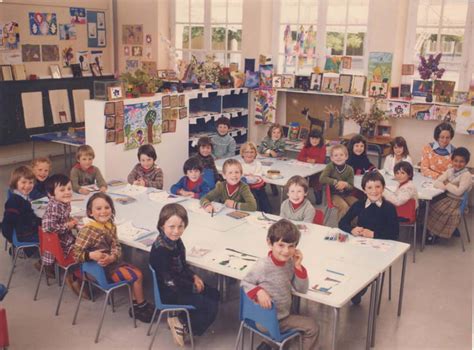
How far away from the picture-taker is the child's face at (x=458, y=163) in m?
6.01

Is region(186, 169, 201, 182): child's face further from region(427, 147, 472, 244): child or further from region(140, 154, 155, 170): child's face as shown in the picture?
region(427, 147, 472, 244): child

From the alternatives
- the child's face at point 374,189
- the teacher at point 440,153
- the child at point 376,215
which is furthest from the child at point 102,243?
the teacher at point 440,153

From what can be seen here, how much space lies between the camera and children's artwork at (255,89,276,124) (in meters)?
8.95

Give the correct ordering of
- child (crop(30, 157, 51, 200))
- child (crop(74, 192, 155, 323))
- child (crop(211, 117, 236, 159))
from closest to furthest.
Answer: child (crop(74, 192, 155, 323)) → child (crop(30, 157, 51, 200)) → child (crop(211, 117, 236, 159))

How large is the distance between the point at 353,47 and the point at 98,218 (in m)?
5.48

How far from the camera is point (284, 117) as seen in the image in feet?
29.9

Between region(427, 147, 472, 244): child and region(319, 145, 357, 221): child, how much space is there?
911mm

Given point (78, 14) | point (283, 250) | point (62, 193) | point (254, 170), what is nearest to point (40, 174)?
point (62, 193)

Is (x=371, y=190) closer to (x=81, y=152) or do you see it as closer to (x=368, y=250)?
(x=368, y=250)

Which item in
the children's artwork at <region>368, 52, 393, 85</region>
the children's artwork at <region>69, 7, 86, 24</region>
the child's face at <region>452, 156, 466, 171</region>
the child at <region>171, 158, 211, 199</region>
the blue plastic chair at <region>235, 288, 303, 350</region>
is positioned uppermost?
the children's artwork at <region>69, 7, 86, 24</region>

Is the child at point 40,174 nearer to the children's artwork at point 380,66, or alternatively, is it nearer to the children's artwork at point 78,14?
the children's artwork at point 380,66

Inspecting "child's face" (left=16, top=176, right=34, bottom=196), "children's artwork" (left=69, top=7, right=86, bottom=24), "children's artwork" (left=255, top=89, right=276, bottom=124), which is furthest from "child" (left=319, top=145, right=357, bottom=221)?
"children's artwork" (left=69, top=7, right=86, bottom=24)

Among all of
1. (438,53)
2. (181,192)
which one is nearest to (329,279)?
(181,192)

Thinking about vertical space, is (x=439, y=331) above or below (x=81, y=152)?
below
